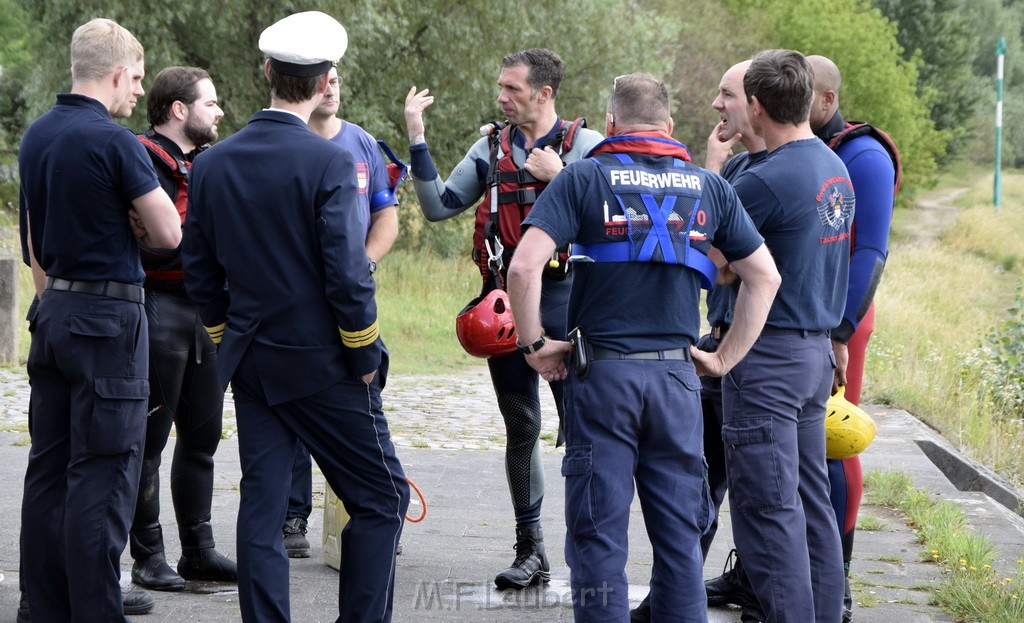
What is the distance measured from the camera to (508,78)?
16.5 ft

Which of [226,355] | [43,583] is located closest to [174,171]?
[226,355]

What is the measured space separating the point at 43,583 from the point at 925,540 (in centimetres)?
408

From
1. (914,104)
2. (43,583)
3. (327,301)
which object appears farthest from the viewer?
(914,104)

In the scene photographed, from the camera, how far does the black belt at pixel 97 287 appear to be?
4.03m

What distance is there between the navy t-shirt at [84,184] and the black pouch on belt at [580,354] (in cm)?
151

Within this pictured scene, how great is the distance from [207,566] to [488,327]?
61.5 inches

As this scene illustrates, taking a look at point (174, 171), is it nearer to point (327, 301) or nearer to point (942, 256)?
point (327, 301)

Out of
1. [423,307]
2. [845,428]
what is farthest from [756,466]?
[423,307]

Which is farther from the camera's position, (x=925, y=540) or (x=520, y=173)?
(x=925, y=540)

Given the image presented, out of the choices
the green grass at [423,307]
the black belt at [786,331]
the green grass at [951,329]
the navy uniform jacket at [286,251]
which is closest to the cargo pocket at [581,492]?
the navy uniform jacket at [286,251]

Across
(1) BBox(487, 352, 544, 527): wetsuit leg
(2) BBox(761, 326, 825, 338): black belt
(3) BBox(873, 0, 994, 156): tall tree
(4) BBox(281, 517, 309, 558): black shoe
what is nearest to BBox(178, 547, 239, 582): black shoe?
(4) BBox(281, 517, 309, 558): black shoe

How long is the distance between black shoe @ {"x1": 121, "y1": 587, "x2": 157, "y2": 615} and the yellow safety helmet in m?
2.64

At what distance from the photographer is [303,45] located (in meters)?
3.75

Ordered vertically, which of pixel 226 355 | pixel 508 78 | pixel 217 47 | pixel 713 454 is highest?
pixel 217 47
